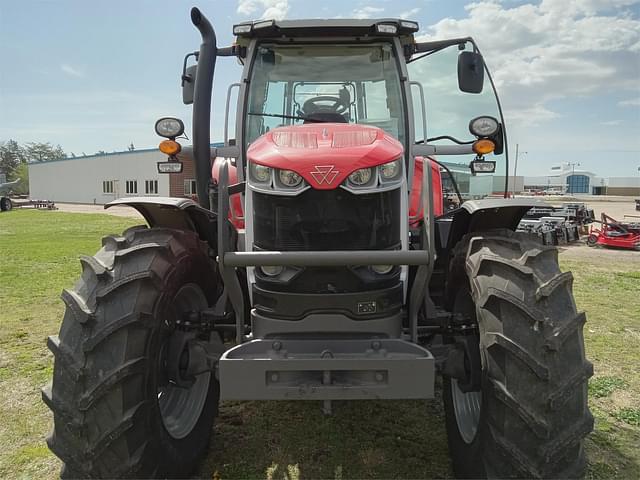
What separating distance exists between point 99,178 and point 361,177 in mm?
50462

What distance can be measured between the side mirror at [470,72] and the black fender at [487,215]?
1.12 metres

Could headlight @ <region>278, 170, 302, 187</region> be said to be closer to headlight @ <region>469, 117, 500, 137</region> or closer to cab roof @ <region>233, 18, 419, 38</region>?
→ cab roof @ <region>233, 18, 419, 38</region>

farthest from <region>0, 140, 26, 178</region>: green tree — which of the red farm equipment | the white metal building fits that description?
the red farm equipment

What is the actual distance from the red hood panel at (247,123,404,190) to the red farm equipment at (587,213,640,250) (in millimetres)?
12693

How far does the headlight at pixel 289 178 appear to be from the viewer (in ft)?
8.32

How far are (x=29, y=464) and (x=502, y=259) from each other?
2955 millimetres

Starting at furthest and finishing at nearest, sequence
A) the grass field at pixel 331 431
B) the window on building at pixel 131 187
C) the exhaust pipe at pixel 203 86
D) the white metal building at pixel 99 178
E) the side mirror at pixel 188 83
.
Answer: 1. the window on building at pixel 131 187
2. the white metal building at pixel 99 178
3. the side mirror at pixel 188 83
4. the exhaust pipe at pixel 203 86
5. the grass field at pixel 331 431

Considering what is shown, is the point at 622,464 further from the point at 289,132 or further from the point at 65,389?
the point at 65,389

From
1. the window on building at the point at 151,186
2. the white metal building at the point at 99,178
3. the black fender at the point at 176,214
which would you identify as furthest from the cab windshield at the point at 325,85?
the window on building at the point at 151,186

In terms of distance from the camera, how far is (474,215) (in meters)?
3.01

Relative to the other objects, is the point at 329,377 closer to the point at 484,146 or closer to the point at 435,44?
the point at 484,146

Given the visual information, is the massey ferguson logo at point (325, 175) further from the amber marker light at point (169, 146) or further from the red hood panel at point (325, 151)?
the amber marker light at point (169, 146)

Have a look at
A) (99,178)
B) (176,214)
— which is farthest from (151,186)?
(176,214)

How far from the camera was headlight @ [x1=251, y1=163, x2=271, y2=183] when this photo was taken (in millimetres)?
2623
